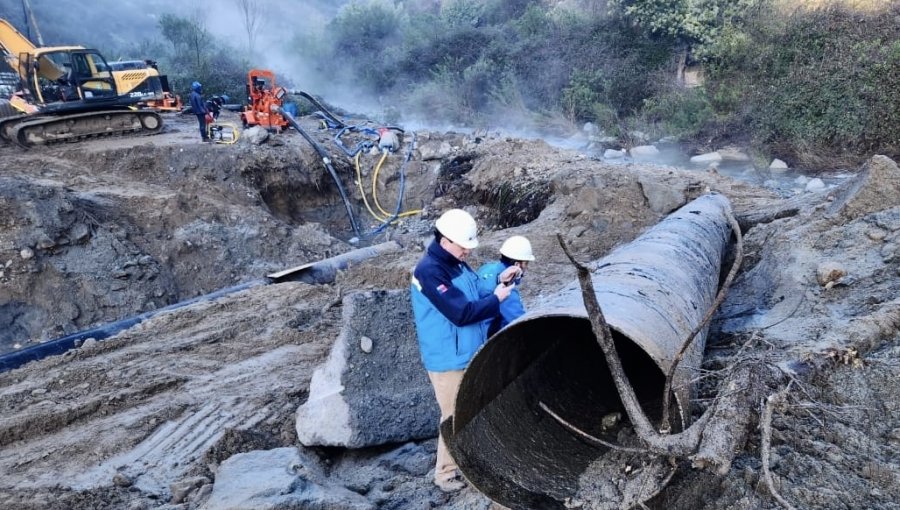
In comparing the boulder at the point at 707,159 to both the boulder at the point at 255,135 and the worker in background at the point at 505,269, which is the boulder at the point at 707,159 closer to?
the boulder at the point at 255,135

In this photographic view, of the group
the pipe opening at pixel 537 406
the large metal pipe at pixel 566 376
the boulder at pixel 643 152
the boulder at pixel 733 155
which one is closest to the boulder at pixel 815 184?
the boulder at pixel 733 155

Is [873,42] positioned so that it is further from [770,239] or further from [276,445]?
[276,445]

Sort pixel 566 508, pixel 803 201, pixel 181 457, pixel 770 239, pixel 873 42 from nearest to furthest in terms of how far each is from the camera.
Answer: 1. pixel 566 508
2. pixel 181 457
3. pixel 770 239
4. pixel 803 201
5. pixel 873 42

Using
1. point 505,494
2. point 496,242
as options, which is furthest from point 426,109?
point 505,494

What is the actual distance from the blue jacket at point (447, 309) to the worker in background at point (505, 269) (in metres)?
0.07

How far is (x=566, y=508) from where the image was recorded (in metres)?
2.66

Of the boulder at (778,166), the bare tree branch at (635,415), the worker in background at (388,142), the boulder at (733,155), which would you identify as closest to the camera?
the bare tree branch at (635,415)

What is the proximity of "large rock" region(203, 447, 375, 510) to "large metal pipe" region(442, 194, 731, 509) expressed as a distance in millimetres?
869

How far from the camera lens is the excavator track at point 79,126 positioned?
12.6m

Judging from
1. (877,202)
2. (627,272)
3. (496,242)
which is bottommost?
(496,242)

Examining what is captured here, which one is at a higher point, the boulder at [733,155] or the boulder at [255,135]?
the boulder at [255,135]

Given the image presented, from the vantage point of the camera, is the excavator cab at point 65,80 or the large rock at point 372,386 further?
the excavator cab at point 65,80

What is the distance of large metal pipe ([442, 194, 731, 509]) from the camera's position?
2787 mm

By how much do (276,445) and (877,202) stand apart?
5.77 meters
